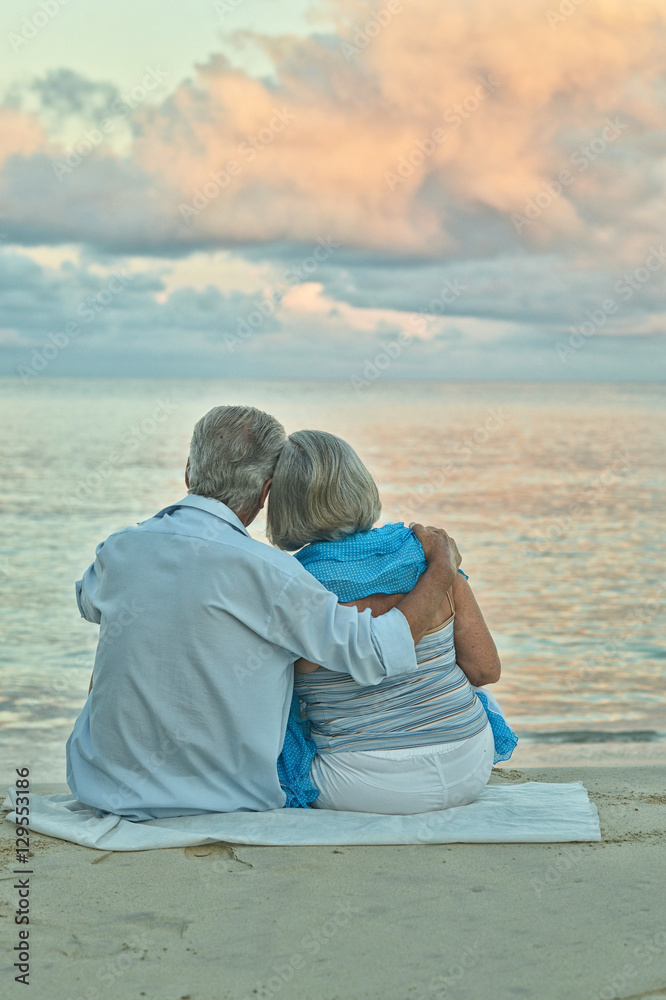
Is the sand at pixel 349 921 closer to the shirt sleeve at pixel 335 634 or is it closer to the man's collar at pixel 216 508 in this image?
the shirt sleeve at pixel 335 634

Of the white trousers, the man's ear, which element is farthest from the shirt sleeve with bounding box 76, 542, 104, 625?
the white trousers

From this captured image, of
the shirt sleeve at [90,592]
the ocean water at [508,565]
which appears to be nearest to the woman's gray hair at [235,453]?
the shirt sleeve at [90,592]

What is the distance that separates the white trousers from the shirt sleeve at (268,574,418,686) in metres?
0.36

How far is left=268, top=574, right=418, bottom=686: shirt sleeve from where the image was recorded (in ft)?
9.93

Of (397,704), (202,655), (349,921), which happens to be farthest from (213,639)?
(349,921)

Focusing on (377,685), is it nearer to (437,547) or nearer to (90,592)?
(437,547)

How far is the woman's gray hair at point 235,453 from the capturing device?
3.18 metres

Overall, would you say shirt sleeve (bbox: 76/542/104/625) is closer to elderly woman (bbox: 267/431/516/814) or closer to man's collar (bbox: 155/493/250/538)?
man's collar (bbox: 155/493/250/538)

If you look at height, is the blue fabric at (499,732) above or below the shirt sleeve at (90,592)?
below

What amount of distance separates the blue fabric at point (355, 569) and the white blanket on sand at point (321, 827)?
0.13m

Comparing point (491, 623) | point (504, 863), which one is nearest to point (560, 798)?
point (504, 863)

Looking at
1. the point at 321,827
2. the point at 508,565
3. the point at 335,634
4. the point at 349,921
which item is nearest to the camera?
the point at 349,921

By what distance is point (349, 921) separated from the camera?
252 cm

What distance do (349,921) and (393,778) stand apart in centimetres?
77
